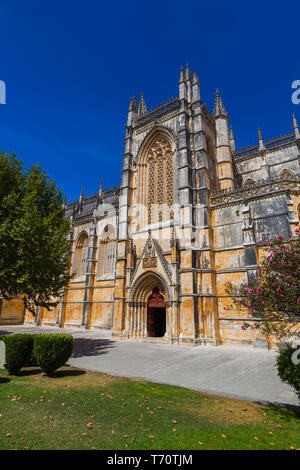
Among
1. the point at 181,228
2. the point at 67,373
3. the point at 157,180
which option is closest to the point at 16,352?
the point at 67,373

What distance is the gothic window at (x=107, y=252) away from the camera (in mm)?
26516

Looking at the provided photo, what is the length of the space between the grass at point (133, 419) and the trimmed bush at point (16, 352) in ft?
3.54

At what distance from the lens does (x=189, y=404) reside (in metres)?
5.91

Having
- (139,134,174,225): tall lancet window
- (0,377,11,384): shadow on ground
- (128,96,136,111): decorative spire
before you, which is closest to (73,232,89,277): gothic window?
(139,134,174,225): tall lancet window

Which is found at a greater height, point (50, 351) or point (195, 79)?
point (195, 79)

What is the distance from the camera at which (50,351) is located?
325 inches

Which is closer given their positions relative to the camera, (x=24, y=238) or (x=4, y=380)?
(x=4, y=380)

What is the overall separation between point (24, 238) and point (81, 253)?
19.0m

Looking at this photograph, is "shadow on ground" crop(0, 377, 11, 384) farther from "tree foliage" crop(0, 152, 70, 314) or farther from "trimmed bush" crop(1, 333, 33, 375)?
"tree foliage" crop(0, 152, 70, 314)

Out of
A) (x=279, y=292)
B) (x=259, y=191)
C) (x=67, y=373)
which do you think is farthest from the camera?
(x=259, y=191)

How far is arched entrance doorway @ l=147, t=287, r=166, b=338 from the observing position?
20.0 metres

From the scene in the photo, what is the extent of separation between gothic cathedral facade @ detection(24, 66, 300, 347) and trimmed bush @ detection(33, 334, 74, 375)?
9831 mm

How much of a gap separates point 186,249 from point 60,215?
923cm

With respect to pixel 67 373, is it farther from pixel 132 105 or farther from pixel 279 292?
pixel 132 105
